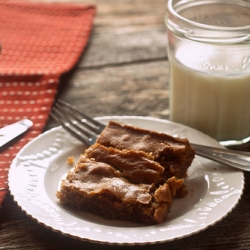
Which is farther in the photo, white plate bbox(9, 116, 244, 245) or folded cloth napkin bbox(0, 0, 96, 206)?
folded cloth napkin bbox(0, 0, 96, 206)

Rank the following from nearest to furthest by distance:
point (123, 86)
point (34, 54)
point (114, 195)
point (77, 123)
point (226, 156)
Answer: point (114, 195)
point (226, 156)
point (77, 123)
point (123, 86)
point (34, 54)

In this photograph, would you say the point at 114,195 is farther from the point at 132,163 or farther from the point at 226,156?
the point at 226,156

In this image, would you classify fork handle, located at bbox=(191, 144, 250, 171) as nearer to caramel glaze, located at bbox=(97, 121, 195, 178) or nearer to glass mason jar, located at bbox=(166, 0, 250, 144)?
caramel glaze, located at bbox=(97, 121, 195, 178)

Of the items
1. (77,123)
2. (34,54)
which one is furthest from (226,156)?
(34,54)

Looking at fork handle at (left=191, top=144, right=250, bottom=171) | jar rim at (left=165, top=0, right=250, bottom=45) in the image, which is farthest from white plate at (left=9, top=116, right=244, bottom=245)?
jar rim at (left=165, top=0, right=250, bottom=45)

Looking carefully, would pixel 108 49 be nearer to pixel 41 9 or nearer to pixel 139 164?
pixel 41 9

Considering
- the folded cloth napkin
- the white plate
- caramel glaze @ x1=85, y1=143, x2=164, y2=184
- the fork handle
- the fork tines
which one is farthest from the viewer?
the folded cloth napkin
